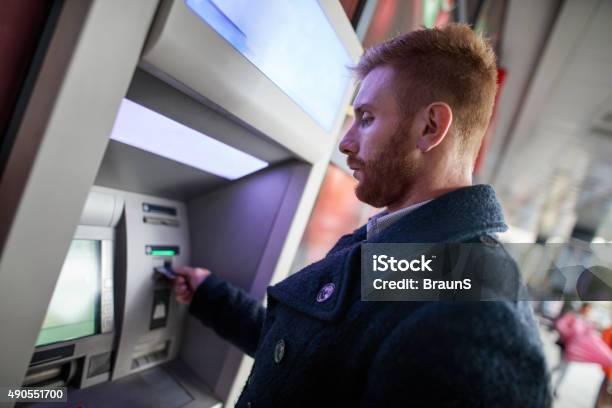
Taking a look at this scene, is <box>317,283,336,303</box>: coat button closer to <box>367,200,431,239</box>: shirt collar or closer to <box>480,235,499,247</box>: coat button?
<box>367,200,431,239</box>: shirt collar

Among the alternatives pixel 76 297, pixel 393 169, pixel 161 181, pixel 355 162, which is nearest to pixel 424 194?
pixel 393 169

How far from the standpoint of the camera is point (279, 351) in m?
0.83

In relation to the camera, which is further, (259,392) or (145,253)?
(145,253)

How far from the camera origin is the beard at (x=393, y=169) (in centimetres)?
97

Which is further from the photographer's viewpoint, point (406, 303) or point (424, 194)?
point (424, 194)

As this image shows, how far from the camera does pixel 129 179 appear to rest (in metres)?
1.20

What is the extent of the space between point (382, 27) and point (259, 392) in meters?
1.68

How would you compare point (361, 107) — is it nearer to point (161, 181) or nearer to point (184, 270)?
point (161, 181)

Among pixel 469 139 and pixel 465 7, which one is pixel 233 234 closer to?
pixel 469 139

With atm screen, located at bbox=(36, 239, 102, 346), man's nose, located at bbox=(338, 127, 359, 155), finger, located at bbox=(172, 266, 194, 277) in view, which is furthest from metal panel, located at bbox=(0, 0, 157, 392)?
finger, located at bbox=(172, 266, 194, 277)

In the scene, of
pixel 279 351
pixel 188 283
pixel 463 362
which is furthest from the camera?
pixel 188 283

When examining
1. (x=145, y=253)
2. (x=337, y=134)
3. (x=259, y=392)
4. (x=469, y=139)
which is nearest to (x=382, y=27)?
(x=337, y=134)

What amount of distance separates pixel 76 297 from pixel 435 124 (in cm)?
116

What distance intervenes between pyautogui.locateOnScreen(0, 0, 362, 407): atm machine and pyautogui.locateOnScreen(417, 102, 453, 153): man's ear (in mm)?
388
